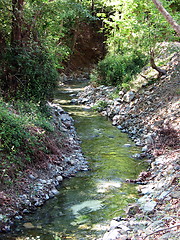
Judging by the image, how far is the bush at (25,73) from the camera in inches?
319

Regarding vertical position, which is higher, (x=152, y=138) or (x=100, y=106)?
(x=100, y=106)

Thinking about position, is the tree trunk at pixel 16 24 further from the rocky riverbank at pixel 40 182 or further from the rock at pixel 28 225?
the rock at pixel 28 225

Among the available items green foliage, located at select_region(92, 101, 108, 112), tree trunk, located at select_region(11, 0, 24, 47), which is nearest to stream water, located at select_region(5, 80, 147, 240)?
tree trunk, located at select_region(11, 0, 24, 47)

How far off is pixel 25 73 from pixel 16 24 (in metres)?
1.39

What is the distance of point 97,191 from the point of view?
223 inches

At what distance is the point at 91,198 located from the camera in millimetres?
5391

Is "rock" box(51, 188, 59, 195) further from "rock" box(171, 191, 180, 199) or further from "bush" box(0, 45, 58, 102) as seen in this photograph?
"bush" box(0, 45, 58, 102)

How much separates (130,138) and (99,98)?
16.5 ft

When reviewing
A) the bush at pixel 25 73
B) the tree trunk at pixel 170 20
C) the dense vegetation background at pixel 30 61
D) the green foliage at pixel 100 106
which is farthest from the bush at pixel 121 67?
the tree trunk at pixel 170 20

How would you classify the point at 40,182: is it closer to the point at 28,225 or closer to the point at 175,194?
the point at 28,225

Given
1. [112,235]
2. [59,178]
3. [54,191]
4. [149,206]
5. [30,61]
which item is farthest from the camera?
[30,61]

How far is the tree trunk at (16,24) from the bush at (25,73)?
26 centimetres

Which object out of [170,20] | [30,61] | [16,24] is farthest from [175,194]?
[16,24]

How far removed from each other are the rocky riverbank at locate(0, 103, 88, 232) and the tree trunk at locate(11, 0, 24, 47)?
2863 mm
